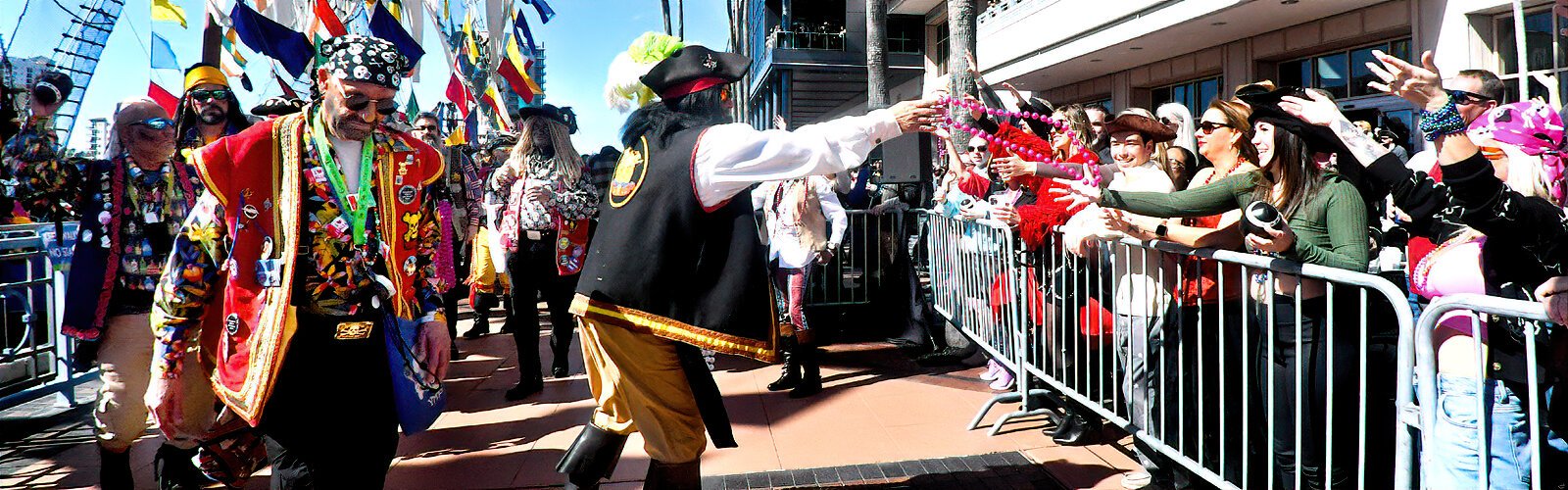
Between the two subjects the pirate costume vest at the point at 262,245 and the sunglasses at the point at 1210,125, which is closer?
the pirate costume vest at the point at 262,245

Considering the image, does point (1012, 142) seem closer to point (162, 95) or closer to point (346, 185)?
point (346, 185)

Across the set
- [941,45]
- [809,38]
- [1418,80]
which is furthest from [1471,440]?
[809,38]

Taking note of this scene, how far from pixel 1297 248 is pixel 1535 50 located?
8.96 metres

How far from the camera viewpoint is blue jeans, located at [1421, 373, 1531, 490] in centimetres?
229

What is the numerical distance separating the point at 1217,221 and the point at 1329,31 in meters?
10.5

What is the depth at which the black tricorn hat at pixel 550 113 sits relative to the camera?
536 cm

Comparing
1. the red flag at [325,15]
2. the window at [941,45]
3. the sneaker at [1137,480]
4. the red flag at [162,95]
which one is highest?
the window at [941,45]

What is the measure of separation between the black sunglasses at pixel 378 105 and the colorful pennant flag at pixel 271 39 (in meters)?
2.57

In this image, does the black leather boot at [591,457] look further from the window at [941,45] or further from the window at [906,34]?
the window at [906,34]

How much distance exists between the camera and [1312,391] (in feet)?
9.11

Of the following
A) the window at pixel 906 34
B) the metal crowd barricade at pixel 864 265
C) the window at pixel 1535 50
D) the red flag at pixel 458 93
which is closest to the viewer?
the metal crowd barricade at pixel 864 265

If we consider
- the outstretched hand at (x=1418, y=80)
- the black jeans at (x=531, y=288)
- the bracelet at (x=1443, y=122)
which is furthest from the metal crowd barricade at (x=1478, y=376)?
the black jeans at (x=531, y=288)

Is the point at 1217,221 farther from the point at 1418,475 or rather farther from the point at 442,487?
the point at 442,487

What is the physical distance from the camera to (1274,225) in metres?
2.66
